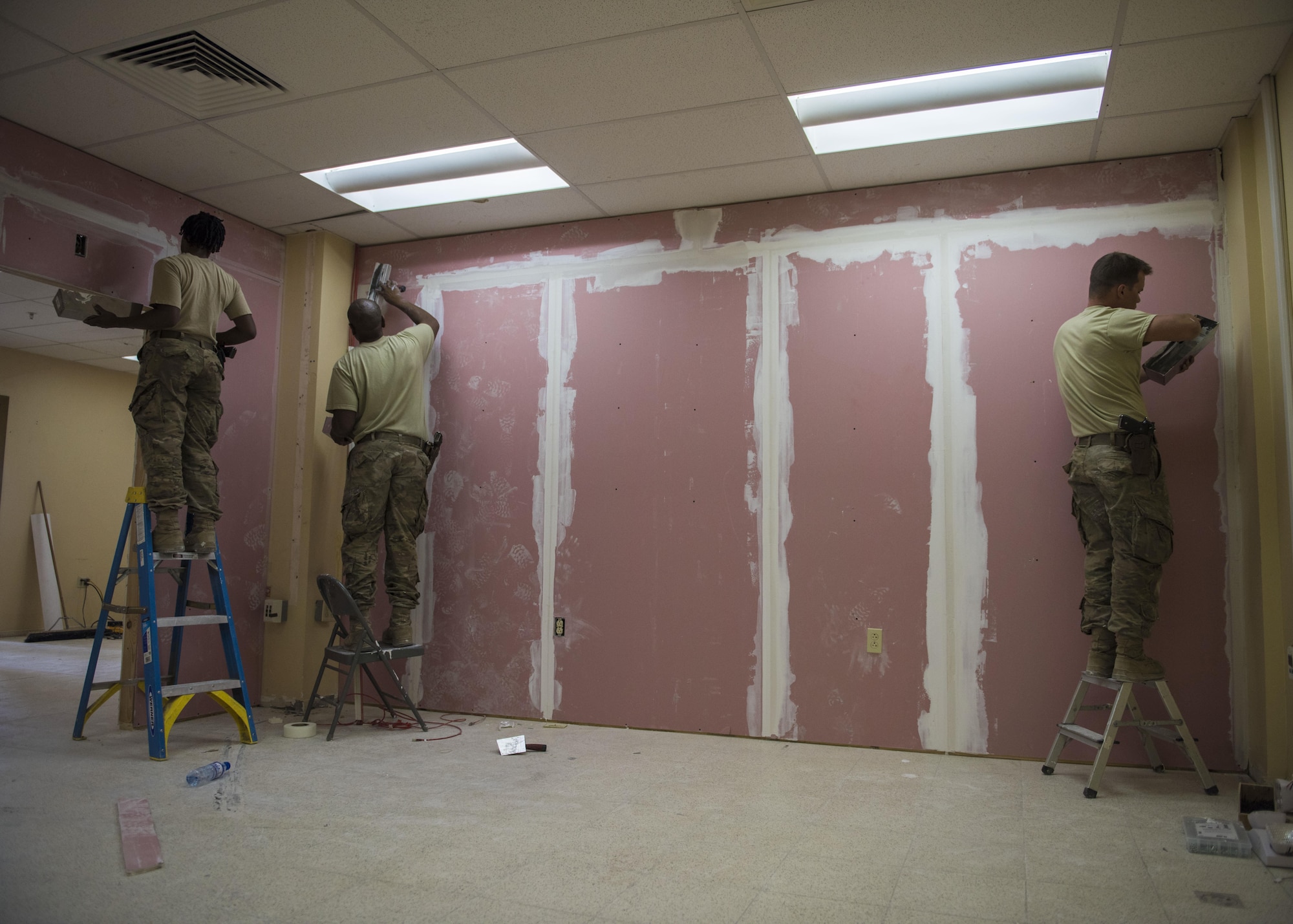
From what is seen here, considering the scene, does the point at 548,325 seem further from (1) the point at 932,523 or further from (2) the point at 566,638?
(1) the point at 932,523

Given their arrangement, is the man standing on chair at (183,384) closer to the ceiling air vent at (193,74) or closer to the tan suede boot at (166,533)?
the tan suede boot at (166,533)

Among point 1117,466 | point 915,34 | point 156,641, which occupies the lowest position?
point 156,641

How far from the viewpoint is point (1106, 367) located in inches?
114

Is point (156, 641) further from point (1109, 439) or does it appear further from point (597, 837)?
point (1109, 439)

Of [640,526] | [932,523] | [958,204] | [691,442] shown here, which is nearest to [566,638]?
[640,526]

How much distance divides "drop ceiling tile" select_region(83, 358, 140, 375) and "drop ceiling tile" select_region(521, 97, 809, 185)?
5.39 meters

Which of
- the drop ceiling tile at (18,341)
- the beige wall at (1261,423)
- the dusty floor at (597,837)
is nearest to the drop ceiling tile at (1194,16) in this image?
the beige wall at (1261,423)

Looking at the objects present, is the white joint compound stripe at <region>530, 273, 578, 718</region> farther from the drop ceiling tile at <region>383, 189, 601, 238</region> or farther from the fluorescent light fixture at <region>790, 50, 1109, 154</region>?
the fluorescent light fixture at <region>790, 50, 1109, 154</region>

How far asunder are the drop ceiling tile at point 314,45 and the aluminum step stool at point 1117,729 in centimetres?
300

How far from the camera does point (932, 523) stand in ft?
11.1

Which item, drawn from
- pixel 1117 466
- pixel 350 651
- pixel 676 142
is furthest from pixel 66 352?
pixel 1117 466

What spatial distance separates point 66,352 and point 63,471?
98 centimetres

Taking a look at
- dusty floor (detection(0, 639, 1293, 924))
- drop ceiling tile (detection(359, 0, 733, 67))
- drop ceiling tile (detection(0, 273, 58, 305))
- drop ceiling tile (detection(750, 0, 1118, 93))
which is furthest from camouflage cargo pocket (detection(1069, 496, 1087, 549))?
drop ceiling tile (detection(0, 273, 58, 305))

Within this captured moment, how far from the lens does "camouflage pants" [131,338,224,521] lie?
320cm
